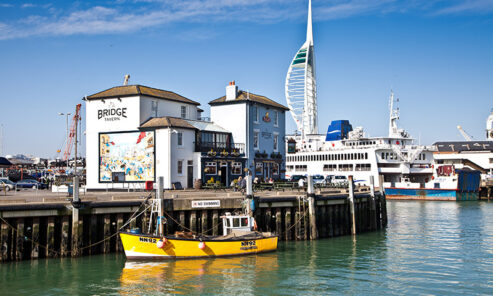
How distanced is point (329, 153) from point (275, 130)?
3711 cm

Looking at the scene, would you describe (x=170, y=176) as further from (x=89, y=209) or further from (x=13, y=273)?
(x=13, y=273)

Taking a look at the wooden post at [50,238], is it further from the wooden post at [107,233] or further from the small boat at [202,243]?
the small boat at [202,243]

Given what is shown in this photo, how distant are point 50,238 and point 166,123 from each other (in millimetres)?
20175

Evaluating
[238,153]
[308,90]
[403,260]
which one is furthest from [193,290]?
[308,90]

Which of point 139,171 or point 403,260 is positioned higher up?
point 139,171

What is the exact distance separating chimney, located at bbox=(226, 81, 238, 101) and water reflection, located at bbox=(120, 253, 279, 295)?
2682cm

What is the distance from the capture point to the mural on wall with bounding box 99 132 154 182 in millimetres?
43844

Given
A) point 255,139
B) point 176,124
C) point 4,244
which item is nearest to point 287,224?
point 176,124

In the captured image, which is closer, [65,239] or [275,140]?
[65,239]

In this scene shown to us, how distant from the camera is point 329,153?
8962cm

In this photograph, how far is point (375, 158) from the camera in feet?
270

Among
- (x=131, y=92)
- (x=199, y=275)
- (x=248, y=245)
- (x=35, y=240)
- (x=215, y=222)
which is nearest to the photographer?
(x=199, y=275)

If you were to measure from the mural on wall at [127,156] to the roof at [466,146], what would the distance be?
251 ft

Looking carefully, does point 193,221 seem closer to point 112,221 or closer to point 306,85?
point 112,221
